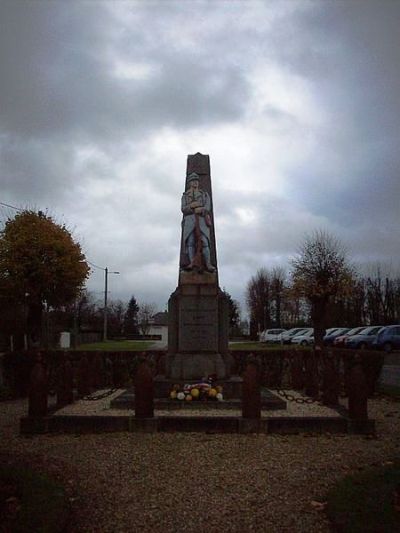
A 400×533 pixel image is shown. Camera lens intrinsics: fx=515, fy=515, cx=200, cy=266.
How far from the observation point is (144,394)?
883 cm

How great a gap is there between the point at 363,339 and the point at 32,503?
28738 mm

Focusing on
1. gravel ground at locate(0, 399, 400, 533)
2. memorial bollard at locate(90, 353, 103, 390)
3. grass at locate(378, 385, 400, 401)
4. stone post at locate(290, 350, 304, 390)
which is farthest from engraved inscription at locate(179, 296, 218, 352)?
grass at locate(378, 385, 400, 401)

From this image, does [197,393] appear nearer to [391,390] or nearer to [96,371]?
[96,371]

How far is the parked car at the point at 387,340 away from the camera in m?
30.1

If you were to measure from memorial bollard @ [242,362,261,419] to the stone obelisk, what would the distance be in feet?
10.6

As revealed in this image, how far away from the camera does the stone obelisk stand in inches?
500

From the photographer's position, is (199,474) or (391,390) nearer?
(199,474)

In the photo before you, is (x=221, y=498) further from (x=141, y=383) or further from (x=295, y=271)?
(x=295, y=271)

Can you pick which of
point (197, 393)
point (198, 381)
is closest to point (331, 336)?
point (198, 381)

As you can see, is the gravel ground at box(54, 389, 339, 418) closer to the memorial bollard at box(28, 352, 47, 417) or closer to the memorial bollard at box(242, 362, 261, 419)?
the memorial bollard at box(28, 352, 47, 417)

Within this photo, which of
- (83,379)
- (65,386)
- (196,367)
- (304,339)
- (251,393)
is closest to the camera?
(251,393)

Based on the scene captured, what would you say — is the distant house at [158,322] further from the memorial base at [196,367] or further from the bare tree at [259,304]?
the memorial base at [196,367]

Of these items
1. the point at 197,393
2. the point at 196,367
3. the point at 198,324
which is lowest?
the point at 197,393

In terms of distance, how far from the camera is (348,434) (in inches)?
346
